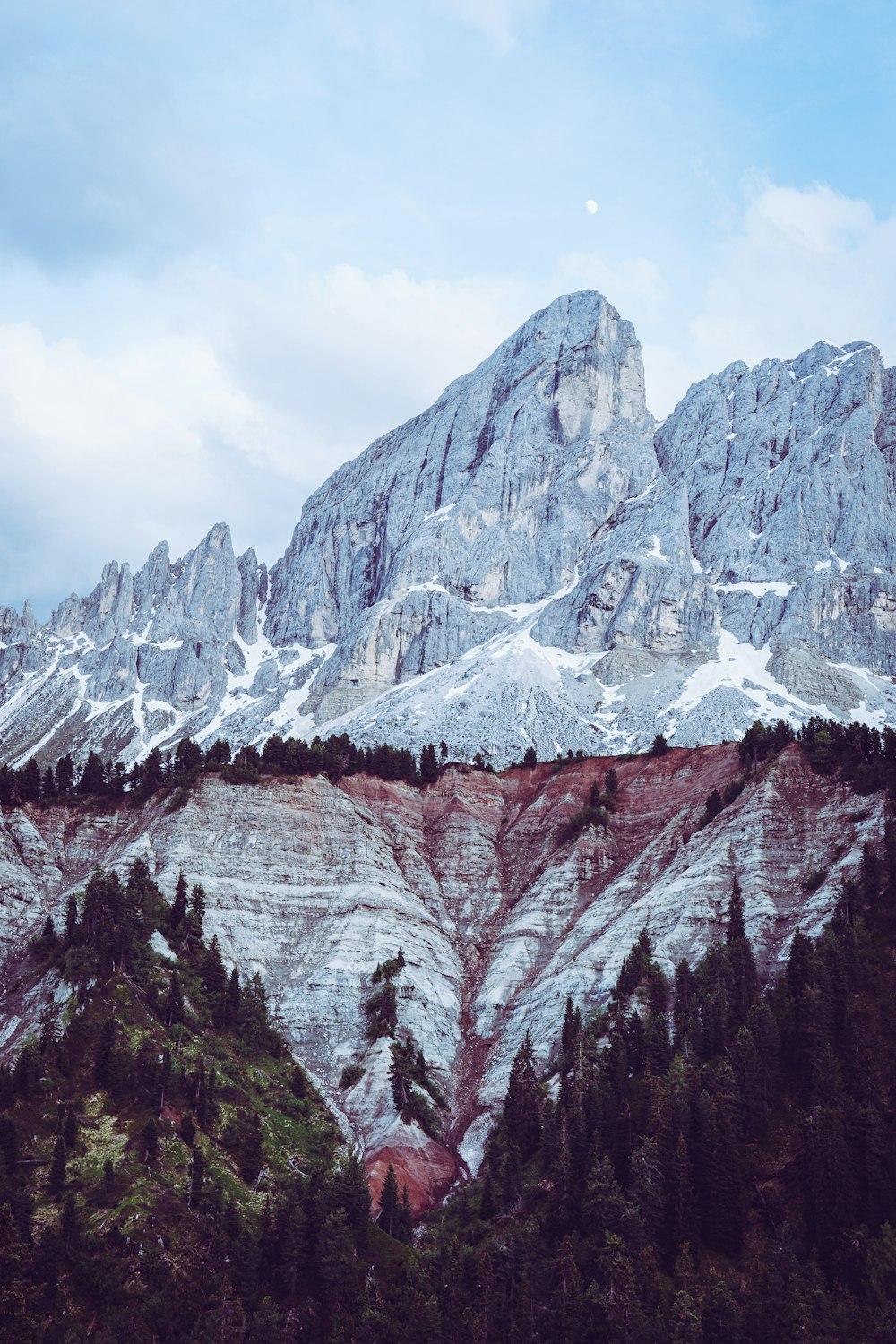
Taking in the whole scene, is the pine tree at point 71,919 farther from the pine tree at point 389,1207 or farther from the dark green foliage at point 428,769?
the dark green foliage at point 428,769

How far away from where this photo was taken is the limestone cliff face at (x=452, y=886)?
9388 centimetres

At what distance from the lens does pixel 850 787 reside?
104750mm

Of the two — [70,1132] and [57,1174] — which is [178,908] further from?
[57,1174]

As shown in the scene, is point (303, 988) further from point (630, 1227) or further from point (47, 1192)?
point (630, 1227)

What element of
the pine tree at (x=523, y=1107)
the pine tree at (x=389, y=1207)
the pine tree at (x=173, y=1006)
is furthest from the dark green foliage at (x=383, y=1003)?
the pine tree at (x=389, y=1207)

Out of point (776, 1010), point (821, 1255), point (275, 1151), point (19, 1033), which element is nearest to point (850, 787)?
point (776, 1010)

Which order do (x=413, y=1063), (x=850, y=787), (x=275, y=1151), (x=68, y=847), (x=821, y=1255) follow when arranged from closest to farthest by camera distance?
(x=821, y=1255) → (x=275, y=1151) → (x=413, y=1063) → (x=850, y=787) → (x=68, y=847)

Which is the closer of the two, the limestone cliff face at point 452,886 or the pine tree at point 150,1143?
the pine tree at point 150,1143

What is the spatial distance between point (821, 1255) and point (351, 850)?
58.0 m

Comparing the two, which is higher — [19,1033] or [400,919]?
[400,919]

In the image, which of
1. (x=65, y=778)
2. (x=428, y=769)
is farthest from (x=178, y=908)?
(x=428, y=769)

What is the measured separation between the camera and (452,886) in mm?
117438

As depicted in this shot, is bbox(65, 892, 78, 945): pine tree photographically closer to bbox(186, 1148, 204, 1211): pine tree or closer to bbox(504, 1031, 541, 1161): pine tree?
bbox(186, 1148, 204, 1211): pine tree

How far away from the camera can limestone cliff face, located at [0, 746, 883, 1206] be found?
93875 mm
